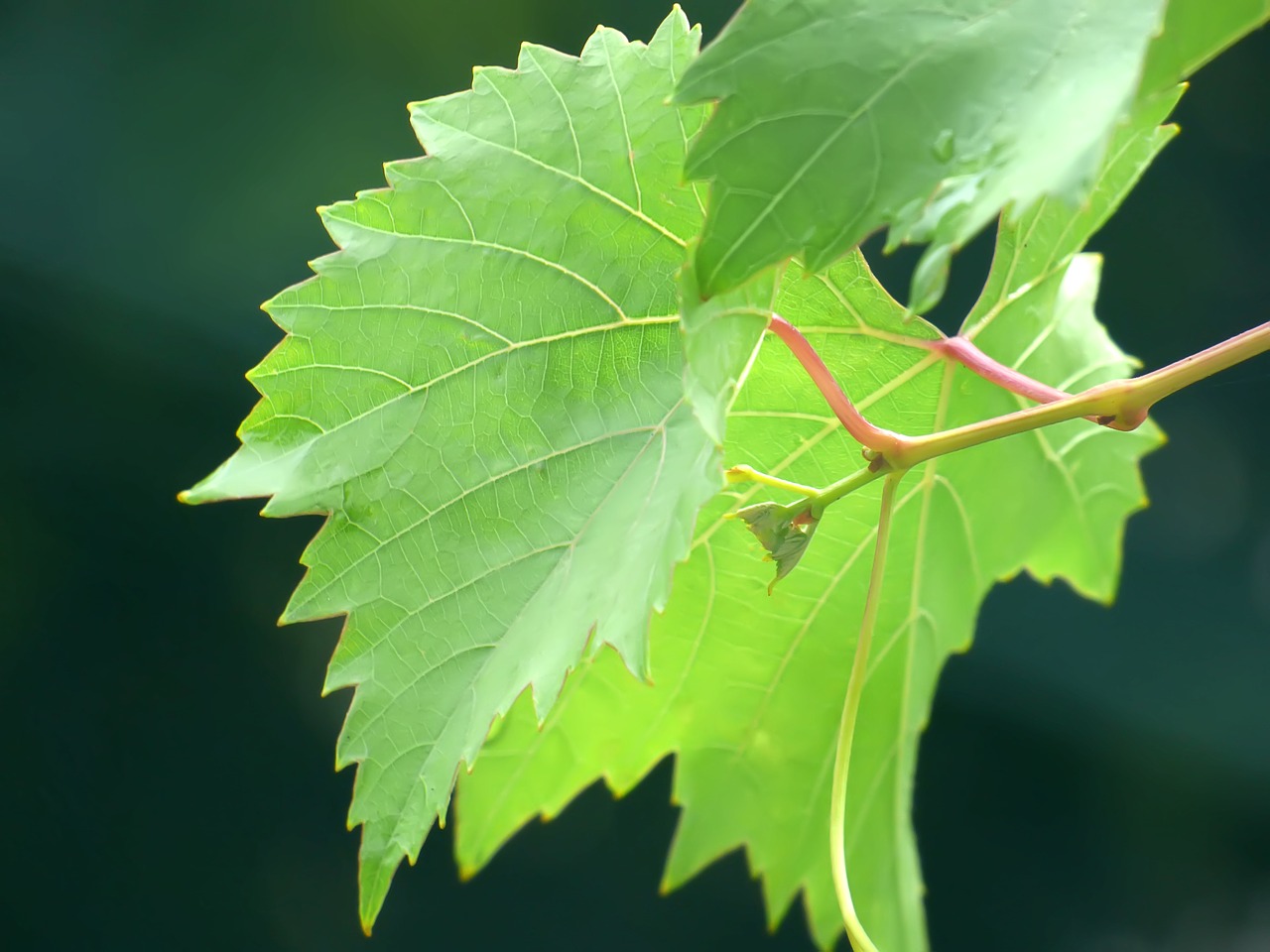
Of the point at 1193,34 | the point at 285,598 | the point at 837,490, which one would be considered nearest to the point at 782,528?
the point at 837,490

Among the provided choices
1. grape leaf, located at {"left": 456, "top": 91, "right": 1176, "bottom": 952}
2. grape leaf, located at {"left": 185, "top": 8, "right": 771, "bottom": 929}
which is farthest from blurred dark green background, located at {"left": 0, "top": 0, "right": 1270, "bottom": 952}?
grape leaf, located at {"left": 185, "top": 8, "right": 771, "bottom": 929}

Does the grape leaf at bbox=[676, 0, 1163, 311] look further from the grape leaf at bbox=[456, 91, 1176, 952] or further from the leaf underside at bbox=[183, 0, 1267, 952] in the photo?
the grape leaf at bbox=[456, 91, 1176, 952]

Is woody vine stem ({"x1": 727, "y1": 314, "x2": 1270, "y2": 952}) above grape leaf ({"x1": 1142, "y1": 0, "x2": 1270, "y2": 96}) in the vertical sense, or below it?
below

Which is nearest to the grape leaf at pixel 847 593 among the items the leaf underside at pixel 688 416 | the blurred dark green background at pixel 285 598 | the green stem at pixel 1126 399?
the leaf underside at pixel 688 416

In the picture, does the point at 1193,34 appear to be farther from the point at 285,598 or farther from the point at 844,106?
the point at 285,598

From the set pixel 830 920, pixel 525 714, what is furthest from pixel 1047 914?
pixel 525 714

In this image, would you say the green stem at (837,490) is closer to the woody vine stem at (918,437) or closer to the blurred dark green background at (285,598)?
the woody vine stem at (918,437)
